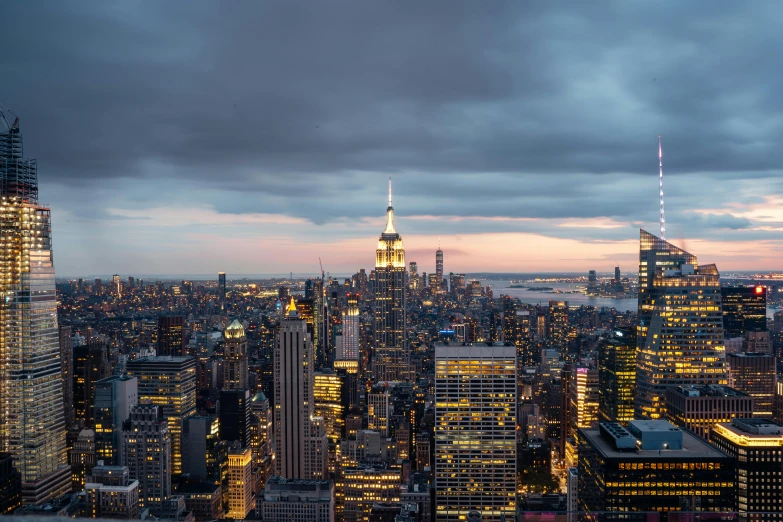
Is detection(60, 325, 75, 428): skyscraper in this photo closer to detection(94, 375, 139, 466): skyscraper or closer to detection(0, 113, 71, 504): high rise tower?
detection(94, 375, 139, 466): skyscraper

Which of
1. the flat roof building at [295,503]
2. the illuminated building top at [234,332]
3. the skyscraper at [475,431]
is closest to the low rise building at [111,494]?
the flat roof building at [295,503]

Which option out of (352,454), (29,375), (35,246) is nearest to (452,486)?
(352,454)

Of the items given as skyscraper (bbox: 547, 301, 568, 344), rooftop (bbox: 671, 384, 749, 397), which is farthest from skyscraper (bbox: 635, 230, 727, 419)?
skyscraper (bbox: 547, 301, 568, 344)

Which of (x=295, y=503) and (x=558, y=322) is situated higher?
(x=558, y=322)

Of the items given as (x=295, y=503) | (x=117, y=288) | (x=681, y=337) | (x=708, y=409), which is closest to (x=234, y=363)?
(x=117, y=288)

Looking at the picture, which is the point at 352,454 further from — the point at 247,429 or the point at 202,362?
the point at 202,362

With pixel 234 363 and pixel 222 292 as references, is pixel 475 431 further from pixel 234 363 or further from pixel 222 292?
pixel 222 292

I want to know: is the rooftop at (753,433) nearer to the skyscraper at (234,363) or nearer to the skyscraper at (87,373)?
the skyscraper at (87,373)
